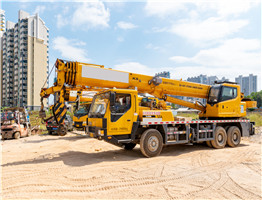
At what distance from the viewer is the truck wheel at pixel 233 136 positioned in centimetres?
1061

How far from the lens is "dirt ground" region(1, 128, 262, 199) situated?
4.43 meters

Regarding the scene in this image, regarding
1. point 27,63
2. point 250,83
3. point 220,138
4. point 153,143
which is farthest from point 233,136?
point 250,83

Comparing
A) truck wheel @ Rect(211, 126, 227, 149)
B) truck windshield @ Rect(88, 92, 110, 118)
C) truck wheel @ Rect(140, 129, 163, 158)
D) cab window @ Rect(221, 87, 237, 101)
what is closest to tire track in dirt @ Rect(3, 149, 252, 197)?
truck wheel @ Rect(140, 129, 163, 158)

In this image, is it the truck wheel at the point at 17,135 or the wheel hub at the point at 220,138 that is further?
the truck wheel at the point at 17,135

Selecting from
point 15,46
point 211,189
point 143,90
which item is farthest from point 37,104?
point 211,189

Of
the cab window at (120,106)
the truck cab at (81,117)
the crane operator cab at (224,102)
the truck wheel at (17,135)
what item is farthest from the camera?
the truck cab at (81,117)

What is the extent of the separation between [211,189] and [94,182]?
9.45 ft

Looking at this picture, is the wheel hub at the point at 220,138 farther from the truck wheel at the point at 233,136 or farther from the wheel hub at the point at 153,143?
the wheel hub at the point at 153,143

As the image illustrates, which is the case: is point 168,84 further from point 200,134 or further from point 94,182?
point 94,182

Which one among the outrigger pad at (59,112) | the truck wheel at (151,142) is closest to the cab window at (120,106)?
the truck wheel at (151,142)

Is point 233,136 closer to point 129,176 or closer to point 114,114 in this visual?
point 114,114

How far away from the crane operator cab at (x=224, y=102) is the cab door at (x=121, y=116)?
5.40 m

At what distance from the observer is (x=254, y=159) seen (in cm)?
771

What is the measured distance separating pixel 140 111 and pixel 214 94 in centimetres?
517
